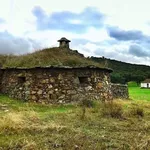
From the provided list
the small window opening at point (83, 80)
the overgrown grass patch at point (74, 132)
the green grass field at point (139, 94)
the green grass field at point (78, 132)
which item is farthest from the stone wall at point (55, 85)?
the green grass field at point (139, 94)

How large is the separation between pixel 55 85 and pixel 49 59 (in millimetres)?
1506

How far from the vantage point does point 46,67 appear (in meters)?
16.1

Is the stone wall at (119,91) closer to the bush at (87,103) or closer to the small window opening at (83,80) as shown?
the small window opening at (83,80)

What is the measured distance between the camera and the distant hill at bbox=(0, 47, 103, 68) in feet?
54.9

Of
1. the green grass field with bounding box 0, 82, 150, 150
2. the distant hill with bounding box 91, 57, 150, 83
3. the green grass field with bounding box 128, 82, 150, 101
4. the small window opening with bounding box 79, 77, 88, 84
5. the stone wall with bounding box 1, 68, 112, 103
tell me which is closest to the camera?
the green grass field with bounding box 0, 82, 150, 150

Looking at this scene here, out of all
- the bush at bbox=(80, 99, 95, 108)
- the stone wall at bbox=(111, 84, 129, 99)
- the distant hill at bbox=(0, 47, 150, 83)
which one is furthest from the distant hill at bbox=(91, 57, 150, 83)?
the bush at bbox=(80, 99, 95, 108)

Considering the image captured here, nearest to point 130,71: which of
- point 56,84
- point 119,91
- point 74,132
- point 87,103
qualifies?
A: point 119,91

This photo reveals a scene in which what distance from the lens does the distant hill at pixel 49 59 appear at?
1673 centimetres

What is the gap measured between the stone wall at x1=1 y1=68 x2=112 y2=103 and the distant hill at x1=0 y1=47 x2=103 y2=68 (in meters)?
0.35

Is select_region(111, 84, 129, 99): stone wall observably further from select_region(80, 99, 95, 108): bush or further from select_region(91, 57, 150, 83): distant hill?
select_region(91, 57, 150, 83): distant hill

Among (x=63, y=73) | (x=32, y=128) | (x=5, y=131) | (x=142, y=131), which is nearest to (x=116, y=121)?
(x=142, y=131)

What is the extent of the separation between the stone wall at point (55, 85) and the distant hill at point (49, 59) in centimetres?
35

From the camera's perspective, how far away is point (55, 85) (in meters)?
16.2

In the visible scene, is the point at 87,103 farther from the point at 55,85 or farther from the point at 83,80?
the point at 83,80
